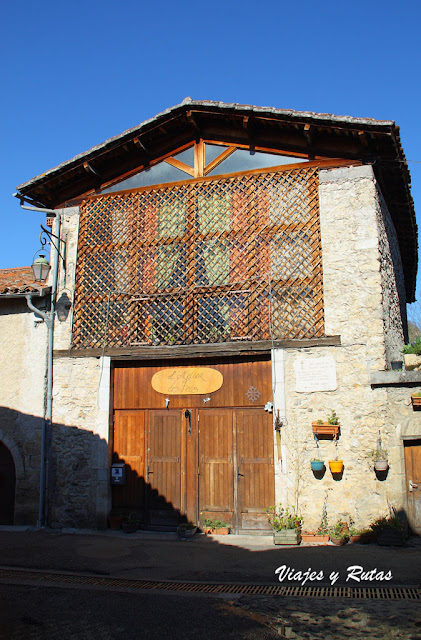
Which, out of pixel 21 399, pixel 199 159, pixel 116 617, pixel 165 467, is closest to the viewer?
pixel 116 617

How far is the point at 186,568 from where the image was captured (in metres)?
6.53

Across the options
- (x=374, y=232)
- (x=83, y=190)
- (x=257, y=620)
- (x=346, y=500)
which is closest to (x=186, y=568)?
(x=257, y=620)

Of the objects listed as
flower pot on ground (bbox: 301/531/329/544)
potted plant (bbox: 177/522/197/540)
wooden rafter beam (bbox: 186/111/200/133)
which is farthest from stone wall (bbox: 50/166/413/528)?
wooden rafter beam (bbox: 186/111/200/133)

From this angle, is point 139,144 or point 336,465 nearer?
point 336,465

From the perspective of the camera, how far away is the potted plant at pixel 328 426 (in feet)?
26.0

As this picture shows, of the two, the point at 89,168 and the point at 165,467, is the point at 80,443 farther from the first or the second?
the point at 89,168

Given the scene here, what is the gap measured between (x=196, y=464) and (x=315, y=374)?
2.55 metres

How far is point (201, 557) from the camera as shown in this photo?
707cm

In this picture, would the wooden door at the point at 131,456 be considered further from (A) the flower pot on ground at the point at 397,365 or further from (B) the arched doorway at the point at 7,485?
(A) the flower pot on ground at the point at 397,365

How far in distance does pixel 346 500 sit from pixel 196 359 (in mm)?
3329

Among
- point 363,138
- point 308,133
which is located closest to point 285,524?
point 363,138

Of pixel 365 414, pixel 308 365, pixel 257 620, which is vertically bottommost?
pixel 257 620

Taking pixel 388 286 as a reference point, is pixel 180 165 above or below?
above

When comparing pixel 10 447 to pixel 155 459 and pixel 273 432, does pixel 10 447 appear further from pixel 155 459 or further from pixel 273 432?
pixel 273 432
